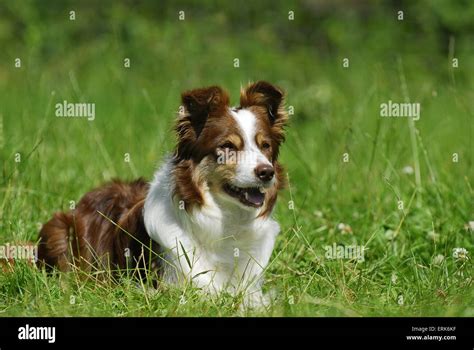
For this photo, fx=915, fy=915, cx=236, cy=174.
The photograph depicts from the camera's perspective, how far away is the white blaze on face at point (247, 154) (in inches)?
208

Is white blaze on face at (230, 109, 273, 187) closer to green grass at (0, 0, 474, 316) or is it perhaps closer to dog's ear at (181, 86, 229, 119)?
dog's ear at (181, 86, 229, 119)

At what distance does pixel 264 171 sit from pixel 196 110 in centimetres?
65

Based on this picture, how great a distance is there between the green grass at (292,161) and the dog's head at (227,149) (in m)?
0.29

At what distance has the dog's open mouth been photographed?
214 inches

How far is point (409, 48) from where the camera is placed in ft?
45.0

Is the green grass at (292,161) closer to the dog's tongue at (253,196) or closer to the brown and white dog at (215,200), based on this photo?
the brown and white dog at (215,200)

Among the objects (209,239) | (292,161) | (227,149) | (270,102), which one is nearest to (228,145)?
(227,149)

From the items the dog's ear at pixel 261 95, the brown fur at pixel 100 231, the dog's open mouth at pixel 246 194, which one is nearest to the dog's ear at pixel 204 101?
the dog's ear at pixel 261 95

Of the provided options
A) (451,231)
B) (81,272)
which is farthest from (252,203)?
(451,231)

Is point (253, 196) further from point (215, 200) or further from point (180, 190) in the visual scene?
point (180, 190)

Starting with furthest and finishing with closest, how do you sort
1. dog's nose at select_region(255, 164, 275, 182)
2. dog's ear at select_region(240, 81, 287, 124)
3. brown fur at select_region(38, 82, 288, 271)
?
dog's ear at select_region(240, 81, 287, 124) → brown fur at select_region(38, 82, 288, 271) → dog's nose at select_region(255, 164, 275, 182)

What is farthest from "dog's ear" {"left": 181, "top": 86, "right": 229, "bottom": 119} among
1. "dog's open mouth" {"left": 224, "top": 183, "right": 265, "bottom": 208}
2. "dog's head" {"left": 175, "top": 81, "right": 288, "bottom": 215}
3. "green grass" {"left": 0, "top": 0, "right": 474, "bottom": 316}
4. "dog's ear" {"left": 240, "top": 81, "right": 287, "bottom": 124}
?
"dog's open mouth" {"left": 224, "top": 183, "right": 265, "bottom": 208}

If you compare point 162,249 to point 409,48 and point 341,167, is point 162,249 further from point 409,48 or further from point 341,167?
point 409,48
